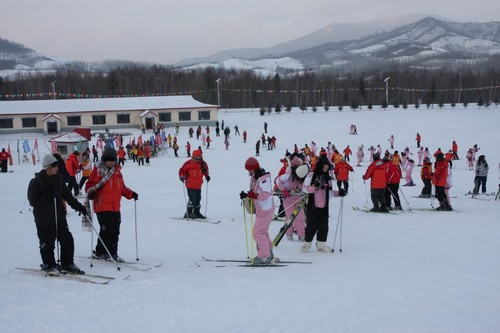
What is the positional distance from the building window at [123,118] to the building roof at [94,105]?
740 millimetres

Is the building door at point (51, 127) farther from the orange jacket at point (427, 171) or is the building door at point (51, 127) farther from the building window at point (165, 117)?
the orange jacket at point (427, 171)

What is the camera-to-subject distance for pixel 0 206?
40.7ft

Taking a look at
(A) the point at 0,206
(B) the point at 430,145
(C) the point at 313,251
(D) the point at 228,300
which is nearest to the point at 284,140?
(B) the point at 430,145

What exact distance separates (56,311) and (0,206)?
930 cm

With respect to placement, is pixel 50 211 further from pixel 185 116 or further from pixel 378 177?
pixel 185 116

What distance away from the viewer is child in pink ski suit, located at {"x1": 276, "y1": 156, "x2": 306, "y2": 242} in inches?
320

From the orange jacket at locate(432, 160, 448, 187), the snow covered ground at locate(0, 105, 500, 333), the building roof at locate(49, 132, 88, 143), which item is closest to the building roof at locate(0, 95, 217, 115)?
the building roof at locate(49, 132, 88, 143)

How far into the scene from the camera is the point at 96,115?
47.7 metres

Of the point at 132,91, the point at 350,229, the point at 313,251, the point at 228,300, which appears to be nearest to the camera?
the point at 228,300

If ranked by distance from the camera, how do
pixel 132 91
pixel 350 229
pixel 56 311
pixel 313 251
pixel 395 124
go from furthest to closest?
pixel 132 91
pixel 395 124
pixel 350 229
pixel 313 251
pixel 56 311

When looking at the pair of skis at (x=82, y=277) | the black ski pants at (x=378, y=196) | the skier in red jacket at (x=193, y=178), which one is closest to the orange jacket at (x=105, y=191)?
the pair of skis at (x=82, y=277)

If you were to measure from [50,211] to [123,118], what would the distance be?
44.3 meters

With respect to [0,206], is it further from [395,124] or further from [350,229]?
[395,124]

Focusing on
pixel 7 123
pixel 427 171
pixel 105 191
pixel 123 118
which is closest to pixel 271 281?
pixel 105 191
